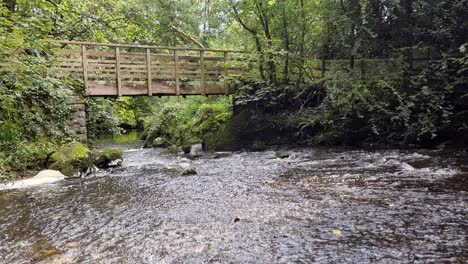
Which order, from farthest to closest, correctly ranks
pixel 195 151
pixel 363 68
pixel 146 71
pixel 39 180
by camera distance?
pixel 195 151 < pixel 146 71 < pixel 363 68 < pixel 39 180

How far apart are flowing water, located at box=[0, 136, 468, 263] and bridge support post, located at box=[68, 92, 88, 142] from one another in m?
3.60

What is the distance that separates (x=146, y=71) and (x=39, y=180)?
571cm

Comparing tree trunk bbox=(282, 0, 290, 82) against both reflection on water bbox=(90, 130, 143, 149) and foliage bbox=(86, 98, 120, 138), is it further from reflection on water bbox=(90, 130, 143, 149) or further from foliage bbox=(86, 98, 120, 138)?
foliage bbox=(86, 98, 120, 138)

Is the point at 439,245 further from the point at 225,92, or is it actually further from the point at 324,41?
the point at 225,92

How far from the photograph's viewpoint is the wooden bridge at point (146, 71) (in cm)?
1111

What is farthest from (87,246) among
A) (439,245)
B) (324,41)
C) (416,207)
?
(324,41)

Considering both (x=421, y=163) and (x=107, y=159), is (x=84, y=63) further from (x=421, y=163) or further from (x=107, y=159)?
(x=421, y=163)

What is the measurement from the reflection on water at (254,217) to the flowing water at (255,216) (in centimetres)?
1

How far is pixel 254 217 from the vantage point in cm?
457

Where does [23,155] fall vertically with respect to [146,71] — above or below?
below

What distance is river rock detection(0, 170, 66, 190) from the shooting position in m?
7.19

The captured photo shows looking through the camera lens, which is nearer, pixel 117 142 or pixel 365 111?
pixel 365 111

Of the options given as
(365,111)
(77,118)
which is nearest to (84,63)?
(77,118)

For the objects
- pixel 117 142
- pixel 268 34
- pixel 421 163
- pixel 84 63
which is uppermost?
pixel 268 34
